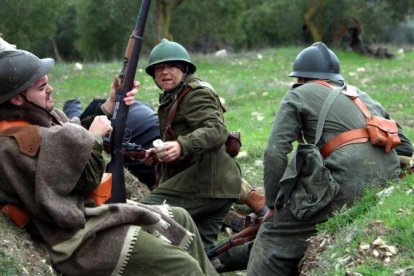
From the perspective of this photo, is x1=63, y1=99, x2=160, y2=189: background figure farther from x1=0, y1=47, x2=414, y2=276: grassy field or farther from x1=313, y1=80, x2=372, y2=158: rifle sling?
x1=313, y1=80, x2=372, y2=158: rifle sling

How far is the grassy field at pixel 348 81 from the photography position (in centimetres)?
499

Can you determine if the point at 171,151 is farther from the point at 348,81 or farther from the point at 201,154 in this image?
the point at 348,81

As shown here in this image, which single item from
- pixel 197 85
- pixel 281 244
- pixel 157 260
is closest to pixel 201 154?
pixel 197 85

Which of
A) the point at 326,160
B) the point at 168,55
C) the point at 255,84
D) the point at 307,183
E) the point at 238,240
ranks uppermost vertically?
the point at 168,55

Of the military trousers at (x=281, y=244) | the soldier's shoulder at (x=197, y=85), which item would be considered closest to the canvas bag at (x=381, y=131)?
the military trousers at (x=281, y=244)

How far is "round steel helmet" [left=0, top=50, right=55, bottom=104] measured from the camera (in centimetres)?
491

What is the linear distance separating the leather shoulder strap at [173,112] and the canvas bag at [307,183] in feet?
4.33

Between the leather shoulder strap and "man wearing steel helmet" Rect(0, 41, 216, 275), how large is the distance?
5.79ft

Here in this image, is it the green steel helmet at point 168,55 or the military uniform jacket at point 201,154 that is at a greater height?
the green steel helmet at point 168,55

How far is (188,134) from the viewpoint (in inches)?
263

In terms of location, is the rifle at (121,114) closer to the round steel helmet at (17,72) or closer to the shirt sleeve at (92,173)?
the shirt sleeve at (92,173)

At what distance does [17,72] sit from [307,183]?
2.40m

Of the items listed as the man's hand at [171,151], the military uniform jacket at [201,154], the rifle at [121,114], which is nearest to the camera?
the rifle at [121,114]

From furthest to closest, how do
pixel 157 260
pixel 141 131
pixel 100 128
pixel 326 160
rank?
pixel 141 131
pixel 326 160
pixel 100 128
pixel 157 260
